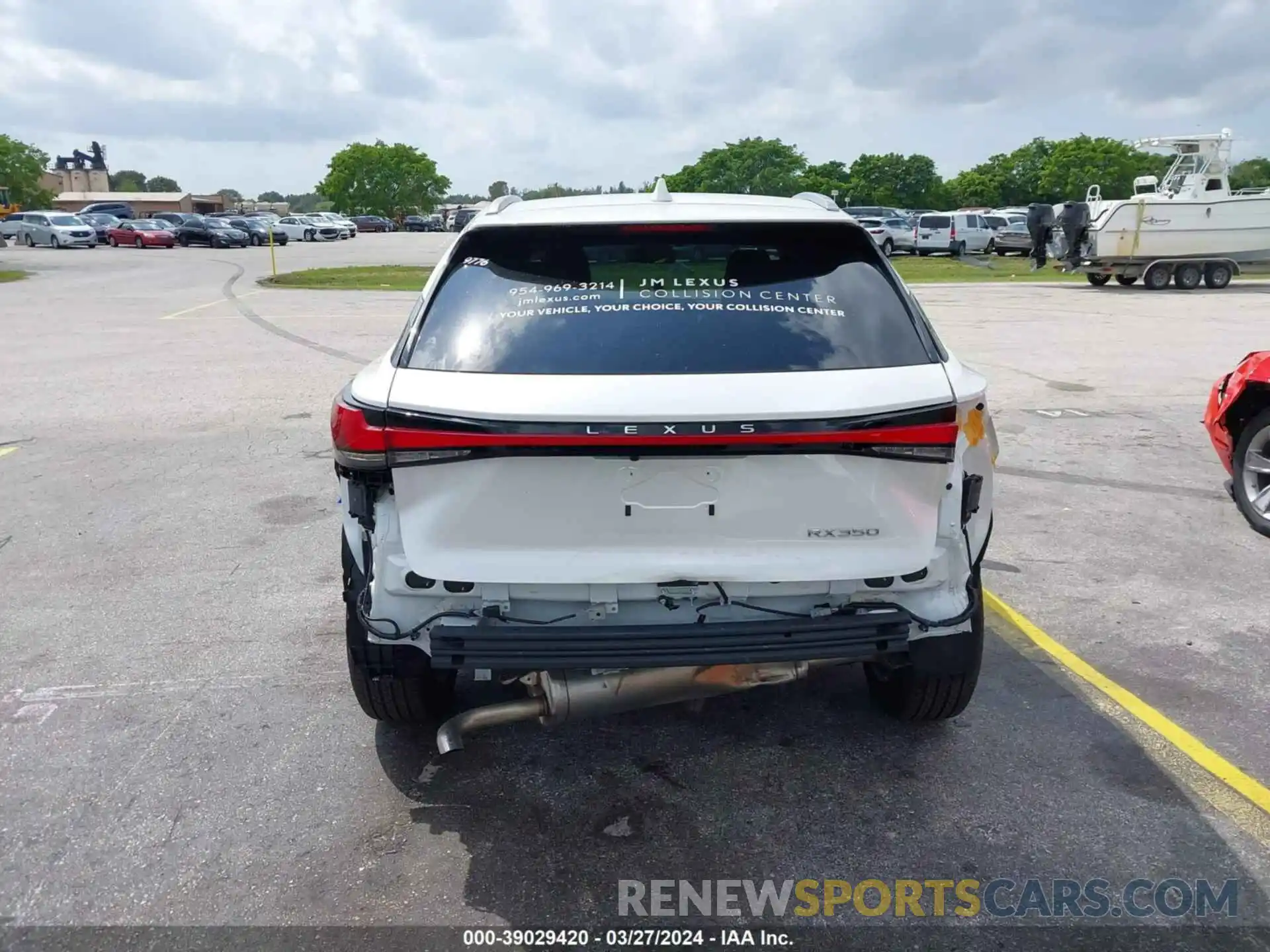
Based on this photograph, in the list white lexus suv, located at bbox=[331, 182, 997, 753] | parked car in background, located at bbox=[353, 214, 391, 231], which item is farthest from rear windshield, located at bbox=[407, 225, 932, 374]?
parked car in background, located at bbox=[353, 214, 391, 231]

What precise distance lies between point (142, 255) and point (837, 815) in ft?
142

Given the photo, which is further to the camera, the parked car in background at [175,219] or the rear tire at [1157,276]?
the parked car in background at [175,219]

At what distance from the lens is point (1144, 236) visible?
23.3 m

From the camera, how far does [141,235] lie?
45.7m

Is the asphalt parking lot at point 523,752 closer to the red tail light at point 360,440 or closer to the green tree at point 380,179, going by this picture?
the red tail light at point 360,440

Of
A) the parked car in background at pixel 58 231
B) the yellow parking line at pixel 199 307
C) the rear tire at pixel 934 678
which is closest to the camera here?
the rear tire at pixel 934 678

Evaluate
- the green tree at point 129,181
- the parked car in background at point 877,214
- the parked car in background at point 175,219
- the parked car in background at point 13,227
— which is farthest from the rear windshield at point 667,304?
the green tree at point 129,181

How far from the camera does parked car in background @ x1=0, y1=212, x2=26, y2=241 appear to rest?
152 feet

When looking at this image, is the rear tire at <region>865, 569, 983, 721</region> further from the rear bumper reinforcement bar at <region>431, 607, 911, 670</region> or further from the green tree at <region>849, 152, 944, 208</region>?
the green tree at <region>849, 152, 944, 208</region>

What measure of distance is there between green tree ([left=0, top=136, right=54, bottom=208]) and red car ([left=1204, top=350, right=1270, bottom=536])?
3516 inches

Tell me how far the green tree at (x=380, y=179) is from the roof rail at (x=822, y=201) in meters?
101

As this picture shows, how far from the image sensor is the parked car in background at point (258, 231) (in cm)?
5172

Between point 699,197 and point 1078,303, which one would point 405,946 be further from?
point 1078,303

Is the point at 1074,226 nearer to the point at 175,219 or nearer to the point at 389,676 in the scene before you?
the point at 389,676
